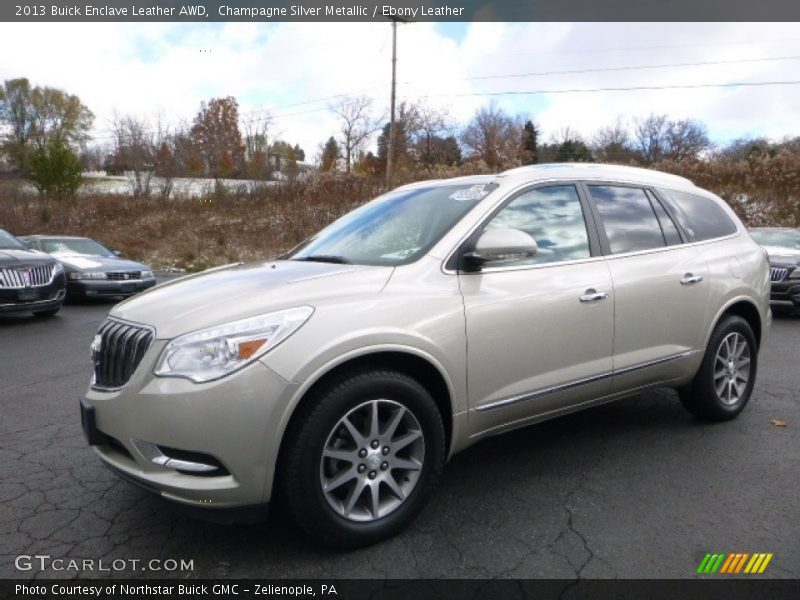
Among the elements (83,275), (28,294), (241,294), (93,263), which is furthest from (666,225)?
(93,263)

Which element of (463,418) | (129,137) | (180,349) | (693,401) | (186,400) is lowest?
(693,401)

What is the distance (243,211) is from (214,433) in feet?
87.6

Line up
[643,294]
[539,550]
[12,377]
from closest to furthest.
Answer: [539,550] < [643,294] < [12,377]

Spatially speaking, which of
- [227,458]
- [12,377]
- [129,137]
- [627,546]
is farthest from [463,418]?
[129,137]

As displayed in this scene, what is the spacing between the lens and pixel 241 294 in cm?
273

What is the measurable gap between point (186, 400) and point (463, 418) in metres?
1.33

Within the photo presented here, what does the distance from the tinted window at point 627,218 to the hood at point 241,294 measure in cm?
162

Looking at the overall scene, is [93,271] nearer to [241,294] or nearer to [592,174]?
[241,294]

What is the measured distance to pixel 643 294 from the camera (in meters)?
3.68

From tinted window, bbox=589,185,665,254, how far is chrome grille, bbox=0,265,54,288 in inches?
329

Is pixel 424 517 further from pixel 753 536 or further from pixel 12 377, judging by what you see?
pixel 12 377

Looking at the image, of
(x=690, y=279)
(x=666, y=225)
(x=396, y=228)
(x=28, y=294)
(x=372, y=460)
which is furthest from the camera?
(x=28, y=294)

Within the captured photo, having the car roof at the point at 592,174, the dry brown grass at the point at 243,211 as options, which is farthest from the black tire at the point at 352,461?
the dry brown grass at the point at 243,211

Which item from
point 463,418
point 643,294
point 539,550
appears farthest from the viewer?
point 643,294
